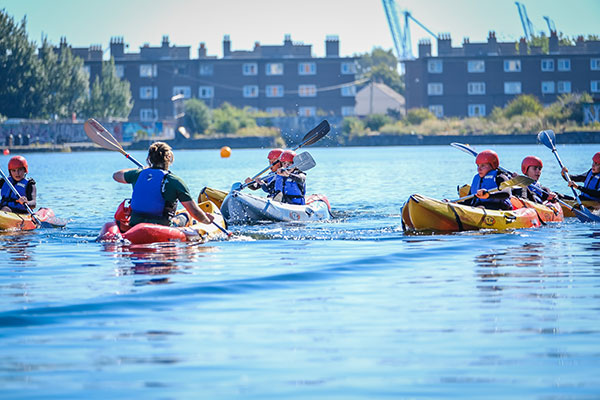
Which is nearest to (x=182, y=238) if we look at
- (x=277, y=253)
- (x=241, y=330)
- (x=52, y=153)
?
(x=277, y=253)

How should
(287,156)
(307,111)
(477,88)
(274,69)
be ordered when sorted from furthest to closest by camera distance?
(274,69) < (307,111) < (477,88) < (287,156)

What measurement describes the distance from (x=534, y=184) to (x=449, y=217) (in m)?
2.86

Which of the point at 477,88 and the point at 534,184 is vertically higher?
the point at 477,88

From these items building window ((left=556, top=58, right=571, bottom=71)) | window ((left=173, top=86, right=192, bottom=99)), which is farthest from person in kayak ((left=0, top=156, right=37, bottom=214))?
building window ((left=556, top=58, right=571, bottom=71))

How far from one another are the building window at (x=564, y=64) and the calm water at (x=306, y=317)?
3242 inches

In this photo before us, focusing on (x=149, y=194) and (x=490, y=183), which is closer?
(x=149, y=194)

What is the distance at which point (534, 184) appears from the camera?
1797cm

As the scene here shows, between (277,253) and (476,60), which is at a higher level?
(476,60)

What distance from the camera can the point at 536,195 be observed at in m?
18.1

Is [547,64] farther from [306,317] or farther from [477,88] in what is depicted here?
[306,317]

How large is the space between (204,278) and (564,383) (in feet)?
17.8

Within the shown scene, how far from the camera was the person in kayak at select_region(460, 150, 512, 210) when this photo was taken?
16.2 m

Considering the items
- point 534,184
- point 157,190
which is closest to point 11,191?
point 157,190

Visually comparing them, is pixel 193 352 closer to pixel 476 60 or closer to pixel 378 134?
pixel 378 134
